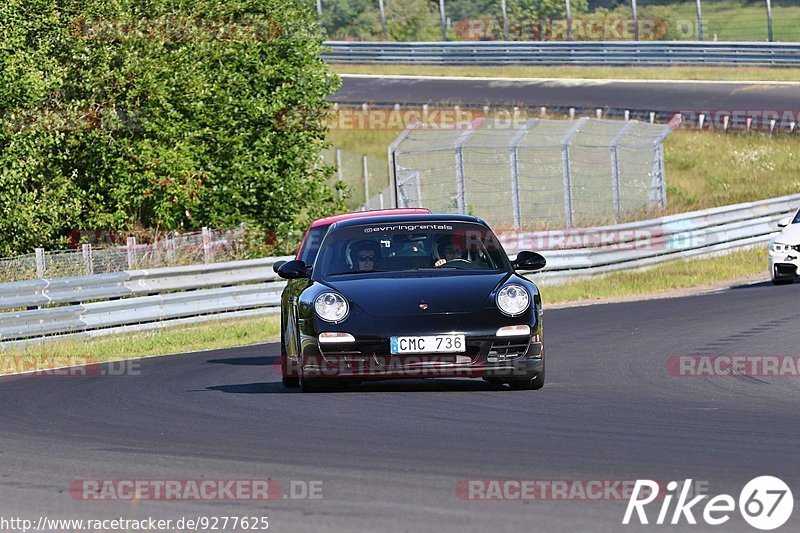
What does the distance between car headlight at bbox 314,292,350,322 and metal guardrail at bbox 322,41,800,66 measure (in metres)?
35.9

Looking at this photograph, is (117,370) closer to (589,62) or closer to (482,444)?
(482,444)

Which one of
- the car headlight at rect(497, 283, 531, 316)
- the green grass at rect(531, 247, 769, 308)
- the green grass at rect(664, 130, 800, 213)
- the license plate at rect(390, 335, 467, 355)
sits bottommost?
the green grass at rect(531, 247, 769, 308)

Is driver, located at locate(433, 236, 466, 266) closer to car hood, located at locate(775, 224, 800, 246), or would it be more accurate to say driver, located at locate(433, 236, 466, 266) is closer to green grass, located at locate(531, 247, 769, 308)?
car hood, located at locate(775, 224, 800, 246)

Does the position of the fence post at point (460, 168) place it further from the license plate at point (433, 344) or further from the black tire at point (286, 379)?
the license plate at point (433, 344)

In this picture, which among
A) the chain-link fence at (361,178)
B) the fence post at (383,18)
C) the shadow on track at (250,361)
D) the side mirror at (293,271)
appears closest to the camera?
A: the side mirror at (293,271)

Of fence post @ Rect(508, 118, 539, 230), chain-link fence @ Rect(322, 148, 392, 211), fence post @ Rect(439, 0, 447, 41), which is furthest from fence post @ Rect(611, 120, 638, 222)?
fence post @ Rect(439, 0, 447, 41)

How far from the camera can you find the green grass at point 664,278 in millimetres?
23906

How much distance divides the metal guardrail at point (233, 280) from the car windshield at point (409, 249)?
7184mm

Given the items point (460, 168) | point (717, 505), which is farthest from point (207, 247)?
point (717, 505)

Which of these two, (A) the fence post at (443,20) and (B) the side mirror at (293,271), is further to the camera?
(A) the fence post at (443,20)

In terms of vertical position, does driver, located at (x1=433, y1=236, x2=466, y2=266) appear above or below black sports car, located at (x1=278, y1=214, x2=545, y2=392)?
above

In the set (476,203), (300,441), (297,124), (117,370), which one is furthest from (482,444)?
(476,203)

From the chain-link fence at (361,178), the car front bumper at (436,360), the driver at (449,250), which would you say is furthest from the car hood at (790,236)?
the chain-link fence at (361,178)

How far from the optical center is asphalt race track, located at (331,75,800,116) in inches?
1661
